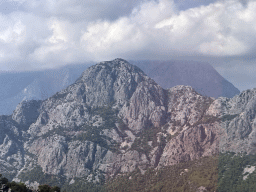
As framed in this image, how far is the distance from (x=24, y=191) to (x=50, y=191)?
48.4 ft

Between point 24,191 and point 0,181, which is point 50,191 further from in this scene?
point 0,181

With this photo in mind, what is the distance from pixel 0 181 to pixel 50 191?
43.0 metres

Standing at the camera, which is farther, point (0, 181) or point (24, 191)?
point (0, 181)

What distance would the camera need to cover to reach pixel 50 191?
582ft

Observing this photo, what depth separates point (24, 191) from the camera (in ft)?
574

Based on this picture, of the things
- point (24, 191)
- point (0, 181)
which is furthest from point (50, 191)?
point (0, 181)

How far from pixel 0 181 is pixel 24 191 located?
3259 cm

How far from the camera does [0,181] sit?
197375 mm

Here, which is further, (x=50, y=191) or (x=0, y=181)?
(x=0, y=181)
